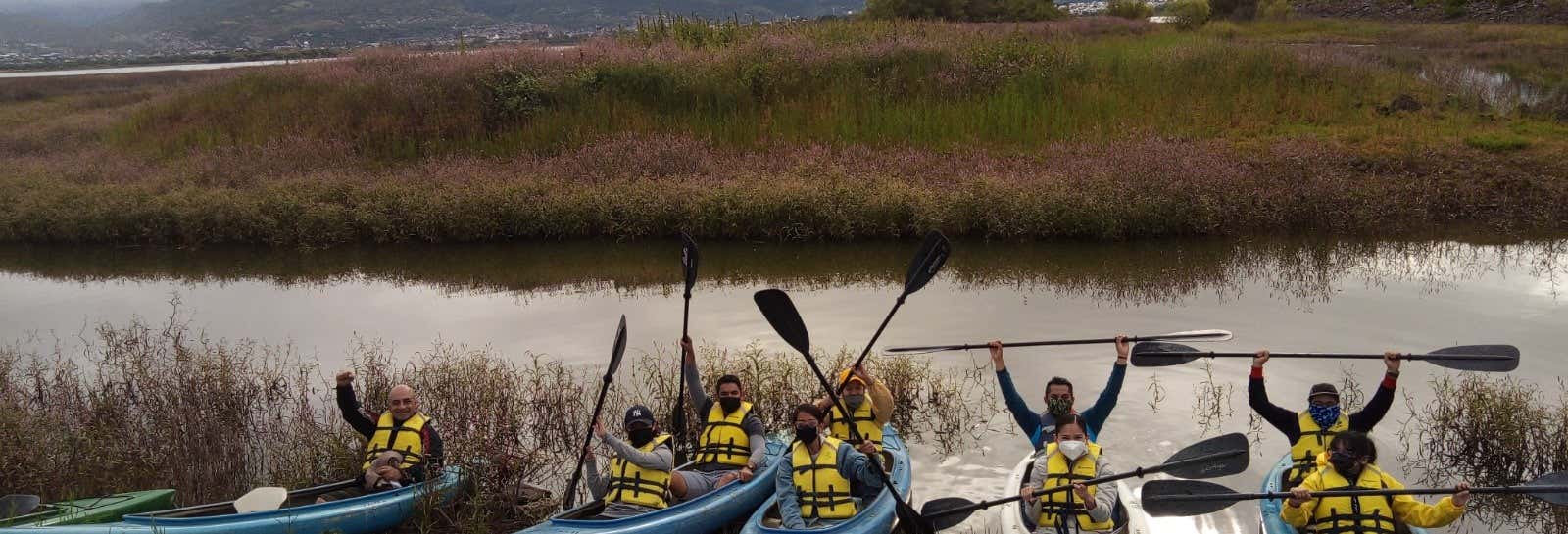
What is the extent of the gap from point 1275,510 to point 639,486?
4175 mm

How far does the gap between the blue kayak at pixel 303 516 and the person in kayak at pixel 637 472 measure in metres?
1.36

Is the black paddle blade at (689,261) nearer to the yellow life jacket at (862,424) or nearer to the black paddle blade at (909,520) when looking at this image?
the yellow life jacket at (862,424)

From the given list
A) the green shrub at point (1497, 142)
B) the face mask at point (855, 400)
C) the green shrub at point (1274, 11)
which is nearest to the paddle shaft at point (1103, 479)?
the face mask at point (855, 400)

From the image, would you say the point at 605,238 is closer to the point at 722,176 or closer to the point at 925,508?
the point at 722,176

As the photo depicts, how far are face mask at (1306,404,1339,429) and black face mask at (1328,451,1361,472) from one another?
96 centimetres

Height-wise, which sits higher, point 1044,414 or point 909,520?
point 1044,414

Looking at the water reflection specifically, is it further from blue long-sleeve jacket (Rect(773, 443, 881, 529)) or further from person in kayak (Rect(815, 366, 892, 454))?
blue long-sleeve jacket (Rect(773, 443, 881, 529))

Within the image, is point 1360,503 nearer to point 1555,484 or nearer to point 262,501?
point 1555,484

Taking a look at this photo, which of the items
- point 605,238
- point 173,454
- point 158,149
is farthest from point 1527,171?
point 158,149

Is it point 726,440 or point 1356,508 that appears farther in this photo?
point 726,440

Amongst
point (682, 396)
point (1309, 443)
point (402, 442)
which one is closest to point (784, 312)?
point (682, 396)

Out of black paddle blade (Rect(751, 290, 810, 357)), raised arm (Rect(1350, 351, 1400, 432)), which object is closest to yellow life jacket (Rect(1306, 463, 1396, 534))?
raised arm (Rect(1350, 351, 1400, 432))

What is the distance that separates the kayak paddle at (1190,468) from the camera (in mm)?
7168

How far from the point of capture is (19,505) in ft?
26.0
